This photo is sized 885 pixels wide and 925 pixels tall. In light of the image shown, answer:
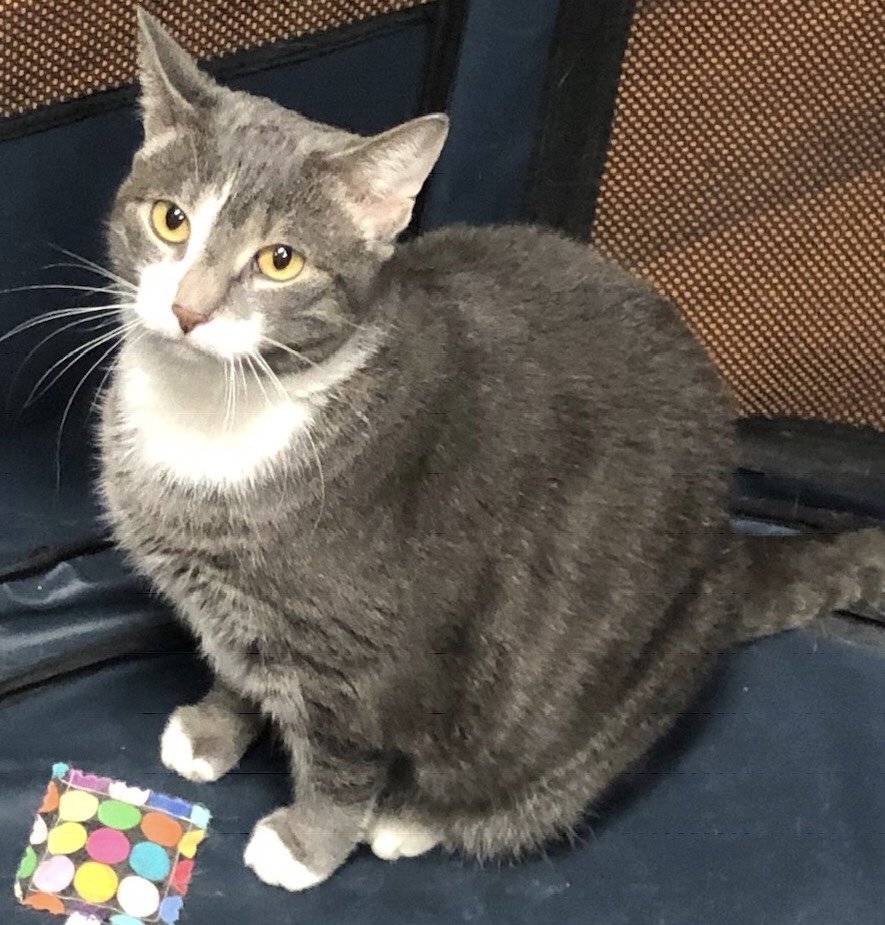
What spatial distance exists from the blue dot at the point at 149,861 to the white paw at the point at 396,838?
0.18m

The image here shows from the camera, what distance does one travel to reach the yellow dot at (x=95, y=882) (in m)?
1.01

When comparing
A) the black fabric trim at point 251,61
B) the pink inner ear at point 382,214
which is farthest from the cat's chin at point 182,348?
the black fabric trim at point 251,61

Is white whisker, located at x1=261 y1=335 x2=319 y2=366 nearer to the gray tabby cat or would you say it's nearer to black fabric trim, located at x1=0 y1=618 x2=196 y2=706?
the gray tabby cat

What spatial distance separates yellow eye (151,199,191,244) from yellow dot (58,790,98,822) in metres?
0.52

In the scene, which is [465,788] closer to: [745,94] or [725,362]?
[725,362]

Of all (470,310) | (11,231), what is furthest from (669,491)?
(11,231)

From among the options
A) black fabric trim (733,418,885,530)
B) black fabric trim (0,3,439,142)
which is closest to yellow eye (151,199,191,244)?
black fabric trim (0,3,439,142)

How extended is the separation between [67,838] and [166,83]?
2.07ft

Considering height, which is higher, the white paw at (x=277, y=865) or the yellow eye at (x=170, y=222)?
the yellow eye at (x=170, y=222)

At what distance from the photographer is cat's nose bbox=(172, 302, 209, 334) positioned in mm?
A: 795

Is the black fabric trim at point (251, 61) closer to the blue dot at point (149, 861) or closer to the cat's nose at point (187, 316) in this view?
the cat's nose at point (187, 316)

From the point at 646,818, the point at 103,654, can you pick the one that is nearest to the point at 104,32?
the point at 103,654

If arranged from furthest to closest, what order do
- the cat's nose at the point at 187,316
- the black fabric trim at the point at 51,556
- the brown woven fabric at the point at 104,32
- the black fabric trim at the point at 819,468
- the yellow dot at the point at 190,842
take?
the black fabric trim at the point at 819,468 → the black fabric trim at the point at 51,556 → the yellow dot at the point at 190,842 → the brown woven fabric at the point at 104,32 → the cat's nose at the point at 187,316

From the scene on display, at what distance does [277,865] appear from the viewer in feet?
3.38
